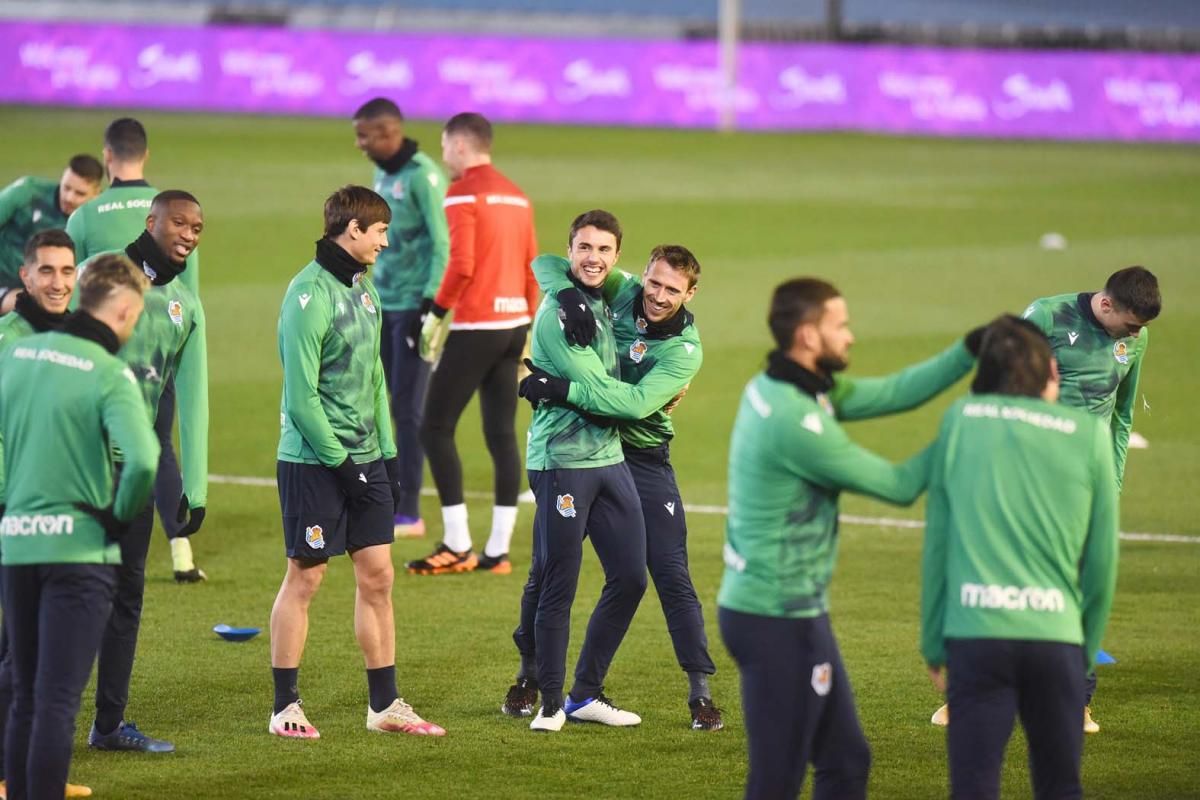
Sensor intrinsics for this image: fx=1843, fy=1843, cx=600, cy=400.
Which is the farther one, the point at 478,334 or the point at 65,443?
the point at 478,334

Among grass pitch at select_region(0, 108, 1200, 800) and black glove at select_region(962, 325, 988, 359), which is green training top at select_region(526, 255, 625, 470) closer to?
grass pitch at select_region(0, 108, 1200, 800)

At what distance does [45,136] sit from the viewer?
33.4 meters

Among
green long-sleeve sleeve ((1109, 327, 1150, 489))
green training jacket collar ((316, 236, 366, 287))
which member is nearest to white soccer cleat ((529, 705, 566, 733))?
green training jacket collar ((316, 236, 366, 287))

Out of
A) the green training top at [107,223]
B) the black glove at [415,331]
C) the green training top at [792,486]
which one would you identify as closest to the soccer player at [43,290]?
the green training top at [792,486]

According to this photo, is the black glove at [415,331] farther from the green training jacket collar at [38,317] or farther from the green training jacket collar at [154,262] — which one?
the green training jacket collar at [38,317]

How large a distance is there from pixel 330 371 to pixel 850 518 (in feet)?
18.6

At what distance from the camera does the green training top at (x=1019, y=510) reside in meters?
5.70

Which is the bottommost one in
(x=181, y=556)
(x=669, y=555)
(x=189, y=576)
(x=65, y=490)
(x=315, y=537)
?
(x=189, y=576)

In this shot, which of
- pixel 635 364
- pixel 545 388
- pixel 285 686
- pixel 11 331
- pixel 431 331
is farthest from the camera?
pixel 431 331

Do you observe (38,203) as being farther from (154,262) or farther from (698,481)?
(698,481)

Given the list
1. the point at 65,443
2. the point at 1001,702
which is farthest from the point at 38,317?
the point at 1001,702

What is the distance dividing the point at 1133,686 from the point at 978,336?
3.61 meters

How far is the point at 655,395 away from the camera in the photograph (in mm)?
7938

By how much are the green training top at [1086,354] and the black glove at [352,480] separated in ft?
9.71
